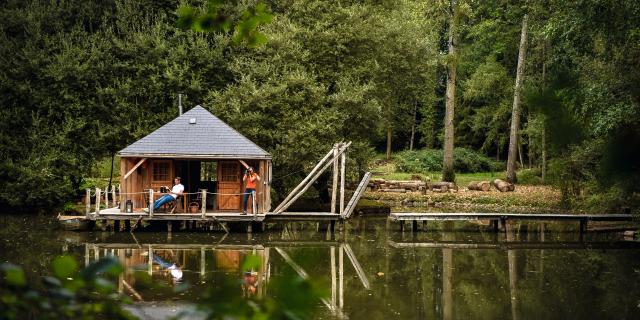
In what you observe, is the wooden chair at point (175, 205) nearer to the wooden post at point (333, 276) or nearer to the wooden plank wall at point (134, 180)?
the wooden plank wall at point (134, 180)

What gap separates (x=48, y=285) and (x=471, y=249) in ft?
61.9

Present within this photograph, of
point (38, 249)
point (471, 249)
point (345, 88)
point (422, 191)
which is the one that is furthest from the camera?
point (422, 191)

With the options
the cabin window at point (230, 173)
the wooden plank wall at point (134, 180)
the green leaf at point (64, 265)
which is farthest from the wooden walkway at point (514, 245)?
the green leaf at point (64, 265)

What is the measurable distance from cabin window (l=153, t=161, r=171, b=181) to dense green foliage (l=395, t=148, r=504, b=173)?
22023mm

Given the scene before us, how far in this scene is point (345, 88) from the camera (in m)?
29.2

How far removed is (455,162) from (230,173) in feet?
70.6

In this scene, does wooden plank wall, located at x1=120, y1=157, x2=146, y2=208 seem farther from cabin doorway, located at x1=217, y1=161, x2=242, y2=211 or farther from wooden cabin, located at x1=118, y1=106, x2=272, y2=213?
cabin doorway, located at x1=217, y1=161, x2=242, y2=211

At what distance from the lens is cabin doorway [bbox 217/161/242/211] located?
2448 centimetres

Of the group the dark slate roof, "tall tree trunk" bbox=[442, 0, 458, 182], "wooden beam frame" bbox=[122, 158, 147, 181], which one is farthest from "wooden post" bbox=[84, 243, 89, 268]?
"tall tree trunk" bbox=[442, 0, 458, 182]

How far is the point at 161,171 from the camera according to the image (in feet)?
81.1

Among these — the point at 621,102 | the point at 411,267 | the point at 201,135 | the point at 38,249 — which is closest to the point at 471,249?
the point at 411,267

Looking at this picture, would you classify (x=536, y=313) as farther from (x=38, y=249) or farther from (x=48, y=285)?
(x=38, y=249)

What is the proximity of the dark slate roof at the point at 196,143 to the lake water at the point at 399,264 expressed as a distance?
2457 millimetres

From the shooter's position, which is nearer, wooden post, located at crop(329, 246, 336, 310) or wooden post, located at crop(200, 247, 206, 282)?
wooden post, located at crop(329, 246, 336, 310)
